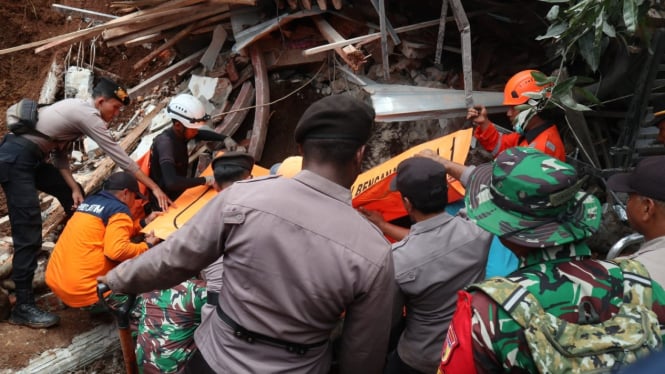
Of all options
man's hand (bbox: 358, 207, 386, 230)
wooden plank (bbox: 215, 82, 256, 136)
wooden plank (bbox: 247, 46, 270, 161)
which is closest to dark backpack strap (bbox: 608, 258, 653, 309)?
man's hand (bbox: 358, 207, 386, 230)

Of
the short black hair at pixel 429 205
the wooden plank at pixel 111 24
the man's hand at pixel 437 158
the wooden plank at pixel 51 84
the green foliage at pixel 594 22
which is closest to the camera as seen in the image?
the short black hair at pixel 429 205

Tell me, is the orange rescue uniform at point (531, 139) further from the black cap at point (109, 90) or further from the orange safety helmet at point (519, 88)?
the black cap at point (109, 90)

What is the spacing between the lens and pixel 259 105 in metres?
5.77

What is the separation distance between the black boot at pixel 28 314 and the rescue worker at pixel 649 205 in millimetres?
4188

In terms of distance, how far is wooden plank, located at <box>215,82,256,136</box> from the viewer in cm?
585

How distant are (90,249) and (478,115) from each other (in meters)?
3.23

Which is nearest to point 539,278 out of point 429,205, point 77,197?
point 429,205

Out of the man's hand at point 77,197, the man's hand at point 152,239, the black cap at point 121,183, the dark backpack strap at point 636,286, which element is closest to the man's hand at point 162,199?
the black cap at point 121,183

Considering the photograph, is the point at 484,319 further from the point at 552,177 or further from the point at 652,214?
the point at 652,214

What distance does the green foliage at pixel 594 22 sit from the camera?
104 inches

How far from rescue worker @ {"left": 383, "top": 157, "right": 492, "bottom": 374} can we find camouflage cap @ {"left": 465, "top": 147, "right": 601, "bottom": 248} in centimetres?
82

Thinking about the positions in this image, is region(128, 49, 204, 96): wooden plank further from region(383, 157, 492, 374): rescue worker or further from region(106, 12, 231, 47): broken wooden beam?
region(383, 157, 492, 374): rescue worker

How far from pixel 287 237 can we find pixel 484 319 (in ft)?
2.23

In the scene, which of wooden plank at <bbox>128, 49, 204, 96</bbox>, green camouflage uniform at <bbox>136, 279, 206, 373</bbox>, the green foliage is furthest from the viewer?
wooden plank at <bbox>128, 49, 204, 96</bbox>
